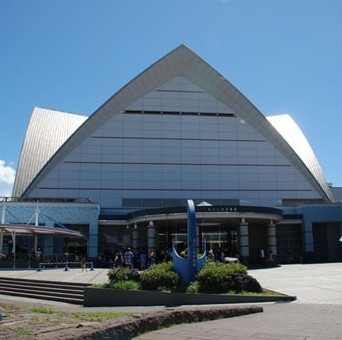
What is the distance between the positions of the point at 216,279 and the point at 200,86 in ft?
108

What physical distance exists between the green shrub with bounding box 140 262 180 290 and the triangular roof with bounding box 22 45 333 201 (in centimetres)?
2836

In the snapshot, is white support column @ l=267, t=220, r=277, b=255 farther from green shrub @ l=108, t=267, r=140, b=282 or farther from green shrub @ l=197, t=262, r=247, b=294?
green shrub @ l=197, t=262, r=247, b=294

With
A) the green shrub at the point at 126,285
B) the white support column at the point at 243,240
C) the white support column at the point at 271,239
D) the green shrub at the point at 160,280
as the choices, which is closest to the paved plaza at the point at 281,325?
the green shrub at the point at 160,280

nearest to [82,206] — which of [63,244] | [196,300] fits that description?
[63,244]

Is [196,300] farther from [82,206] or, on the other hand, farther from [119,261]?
[82,206]

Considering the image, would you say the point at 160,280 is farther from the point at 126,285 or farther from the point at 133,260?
the point at 133,260

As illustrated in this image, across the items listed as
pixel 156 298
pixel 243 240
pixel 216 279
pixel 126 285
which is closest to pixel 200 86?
pixel 243 240

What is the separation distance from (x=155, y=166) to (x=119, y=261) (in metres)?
16.1

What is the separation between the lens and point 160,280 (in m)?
15.5

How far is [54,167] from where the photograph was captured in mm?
41500

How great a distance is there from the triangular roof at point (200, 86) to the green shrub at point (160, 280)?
28356mm

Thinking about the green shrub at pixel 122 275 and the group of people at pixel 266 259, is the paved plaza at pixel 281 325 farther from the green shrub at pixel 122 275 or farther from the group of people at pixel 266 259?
the group of people at pixel 266 259

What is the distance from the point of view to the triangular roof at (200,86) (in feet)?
140

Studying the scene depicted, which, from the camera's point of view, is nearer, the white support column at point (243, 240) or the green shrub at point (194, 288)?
the green shrub at point (194, 288)
